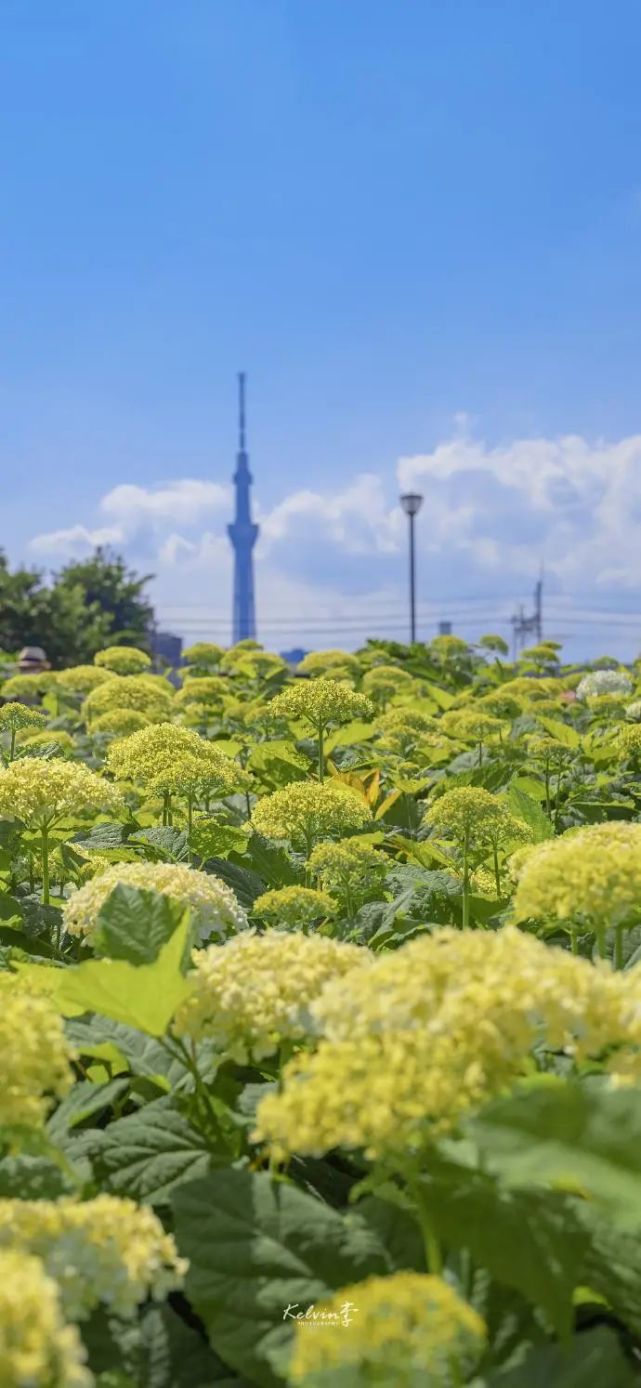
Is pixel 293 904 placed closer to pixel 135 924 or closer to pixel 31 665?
pixel 135 924

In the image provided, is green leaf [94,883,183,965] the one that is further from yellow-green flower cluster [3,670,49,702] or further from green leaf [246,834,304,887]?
yellow-green flower cluster [3,670,49,702]

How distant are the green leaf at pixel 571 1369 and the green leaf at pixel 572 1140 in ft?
0.44

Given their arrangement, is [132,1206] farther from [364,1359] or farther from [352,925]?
[352,925]

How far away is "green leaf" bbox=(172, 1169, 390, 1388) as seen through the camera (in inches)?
49.3

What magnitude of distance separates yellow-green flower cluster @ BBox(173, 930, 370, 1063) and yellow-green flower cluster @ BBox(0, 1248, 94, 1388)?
551mm

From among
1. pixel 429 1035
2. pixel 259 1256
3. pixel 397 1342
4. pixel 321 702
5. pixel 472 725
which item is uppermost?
pixel 321 702

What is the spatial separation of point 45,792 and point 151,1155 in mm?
1461

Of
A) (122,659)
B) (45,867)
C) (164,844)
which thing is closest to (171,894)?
(45,867)

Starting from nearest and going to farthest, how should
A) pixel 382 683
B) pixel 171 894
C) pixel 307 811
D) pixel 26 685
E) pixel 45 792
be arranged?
1. pixel 171 894
2. pixel 45 792
3. pixel 307 811
4. pixel 382 683
5. pixel 26 685

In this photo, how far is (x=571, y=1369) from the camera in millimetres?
→ 1045

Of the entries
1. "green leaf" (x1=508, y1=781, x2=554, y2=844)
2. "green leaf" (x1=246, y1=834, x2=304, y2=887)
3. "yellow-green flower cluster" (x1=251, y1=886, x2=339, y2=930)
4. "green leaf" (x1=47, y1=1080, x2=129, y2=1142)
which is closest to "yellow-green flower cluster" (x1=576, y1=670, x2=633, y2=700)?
"green leaf" (x1=508, y1=781, x2=554, y2=844)

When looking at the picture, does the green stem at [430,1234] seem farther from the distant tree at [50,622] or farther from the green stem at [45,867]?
the distant tree at [50,622]

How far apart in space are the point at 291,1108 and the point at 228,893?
3.79 ft

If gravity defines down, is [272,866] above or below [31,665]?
below
